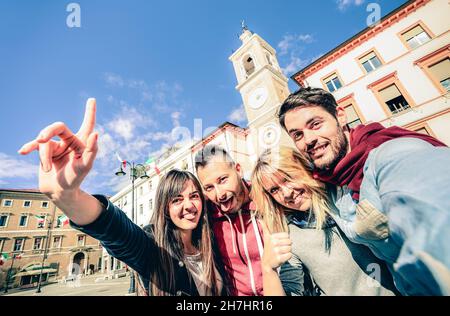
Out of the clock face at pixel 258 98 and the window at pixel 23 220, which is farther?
the window at pixel 23 220

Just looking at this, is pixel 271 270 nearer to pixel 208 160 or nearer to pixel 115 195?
pixel 208 160

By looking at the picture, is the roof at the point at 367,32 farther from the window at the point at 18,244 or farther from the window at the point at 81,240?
the window at the point at 18,244

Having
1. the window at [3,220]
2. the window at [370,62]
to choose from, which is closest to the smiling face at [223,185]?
the window at [370,62]

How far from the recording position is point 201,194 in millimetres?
2160

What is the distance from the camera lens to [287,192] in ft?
6.57

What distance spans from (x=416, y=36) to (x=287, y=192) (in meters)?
15.7

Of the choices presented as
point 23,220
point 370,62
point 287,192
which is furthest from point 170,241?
point 23,220

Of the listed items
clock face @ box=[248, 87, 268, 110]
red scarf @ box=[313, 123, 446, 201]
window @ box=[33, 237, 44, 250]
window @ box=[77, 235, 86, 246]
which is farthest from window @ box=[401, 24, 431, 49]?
window @ box=[33, 237, 44, 250]

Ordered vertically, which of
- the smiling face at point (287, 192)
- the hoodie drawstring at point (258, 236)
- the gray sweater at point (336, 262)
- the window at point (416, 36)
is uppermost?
the window at point (416, 36)

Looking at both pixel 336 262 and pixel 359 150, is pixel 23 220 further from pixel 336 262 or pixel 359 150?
pixel 359 150

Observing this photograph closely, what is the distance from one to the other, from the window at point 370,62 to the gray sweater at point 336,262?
47.8ft

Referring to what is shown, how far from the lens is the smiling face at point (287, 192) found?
1.96 m

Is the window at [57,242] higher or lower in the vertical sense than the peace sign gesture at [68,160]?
higher

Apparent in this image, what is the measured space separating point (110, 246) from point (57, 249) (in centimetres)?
3592
